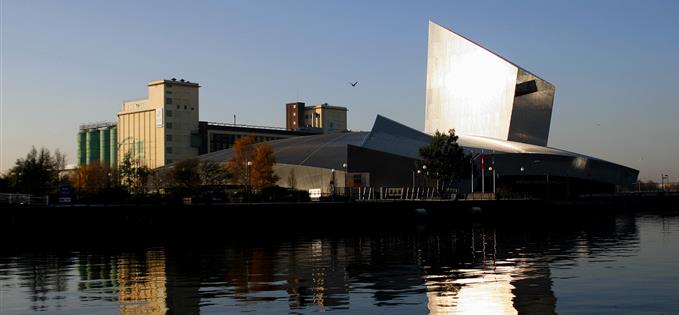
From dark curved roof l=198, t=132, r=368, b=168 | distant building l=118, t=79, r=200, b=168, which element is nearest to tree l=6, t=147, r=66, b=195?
dark curved roof l=198, t=132, r=368, b=168

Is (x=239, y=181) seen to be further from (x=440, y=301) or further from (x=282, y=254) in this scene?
(x=440, y=301)

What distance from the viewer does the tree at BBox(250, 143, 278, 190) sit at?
314 feet

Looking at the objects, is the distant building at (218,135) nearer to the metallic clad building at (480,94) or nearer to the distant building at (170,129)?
the distant building at (170,129)

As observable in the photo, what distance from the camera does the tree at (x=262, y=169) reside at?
314 ft

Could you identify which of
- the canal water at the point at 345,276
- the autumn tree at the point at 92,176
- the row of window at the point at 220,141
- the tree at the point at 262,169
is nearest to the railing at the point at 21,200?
the canal water at the point at 345,276

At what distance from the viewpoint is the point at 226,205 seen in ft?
207

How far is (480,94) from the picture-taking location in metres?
119

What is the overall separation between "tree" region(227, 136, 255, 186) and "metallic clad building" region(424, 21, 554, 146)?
108ft

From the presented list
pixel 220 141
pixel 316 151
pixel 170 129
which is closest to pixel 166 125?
pixel 170 129

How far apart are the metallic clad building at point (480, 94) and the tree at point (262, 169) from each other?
3525 centimetres

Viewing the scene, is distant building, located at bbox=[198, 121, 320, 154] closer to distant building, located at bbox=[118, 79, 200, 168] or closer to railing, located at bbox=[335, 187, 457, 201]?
distant building, located at bbox=[118, 79, 200, 168]

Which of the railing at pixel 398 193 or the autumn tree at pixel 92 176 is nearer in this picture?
the railing at pixel 398 193

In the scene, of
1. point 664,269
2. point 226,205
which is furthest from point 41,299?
point 226,205

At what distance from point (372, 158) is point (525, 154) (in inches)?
791
